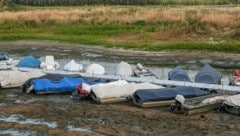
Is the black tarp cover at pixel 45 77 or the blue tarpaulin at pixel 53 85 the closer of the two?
the blue tarpaulin at pixel 53 85

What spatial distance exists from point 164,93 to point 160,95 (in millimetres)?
401

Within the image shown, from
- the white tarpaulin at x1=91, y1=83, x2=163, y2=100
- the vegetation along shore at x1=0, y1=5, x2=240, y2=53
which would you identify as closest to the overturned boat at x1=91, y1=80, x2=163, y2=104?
the white tarpaulin at x1=91, y1=83, x2=163, y2=100

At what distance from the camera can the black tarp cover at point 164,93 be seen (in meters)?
27.5

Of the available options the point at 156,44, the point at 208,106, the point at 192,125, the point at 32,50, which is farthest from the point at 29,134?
the point at 32,50

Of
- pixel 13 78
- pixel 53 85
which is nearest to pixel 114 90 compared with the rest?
pixel 53 85

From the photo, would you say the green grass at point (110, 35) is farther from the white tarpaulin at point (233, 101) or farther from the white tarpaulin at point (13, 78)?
the white tarpaulin at point (233, 101)

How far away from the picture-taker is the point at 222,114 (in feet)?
84.9

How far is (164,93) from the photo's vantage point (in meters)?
28.0

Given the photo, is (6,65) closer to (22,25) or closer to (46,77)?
(46,77)

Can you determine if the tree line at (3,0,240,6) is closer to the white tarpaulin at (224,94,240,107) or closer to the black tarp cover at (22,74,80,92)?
the black tarp cover at (22,74,80,92)

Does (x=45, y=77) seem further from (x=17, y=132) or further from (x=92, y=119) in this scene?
(x=17, y=132)

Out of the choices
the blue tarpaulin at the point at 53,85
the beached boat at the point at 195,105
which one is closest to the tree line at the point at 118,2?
the blue tarpaulin at the point at 53,85

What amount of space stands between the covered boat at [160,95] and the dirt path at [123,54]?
13.6 metres

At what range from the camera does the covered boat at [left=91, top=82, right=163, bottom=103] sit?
28.5 meters
